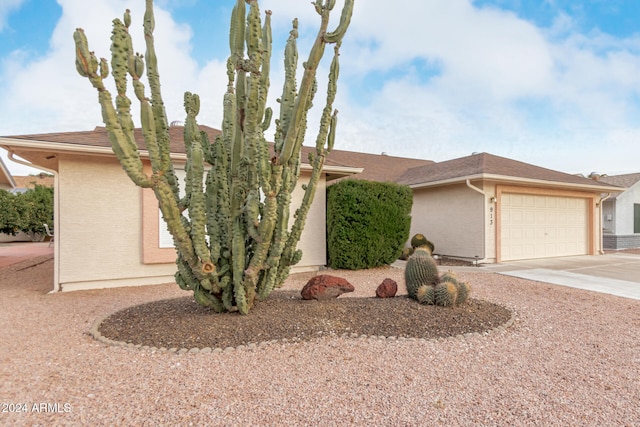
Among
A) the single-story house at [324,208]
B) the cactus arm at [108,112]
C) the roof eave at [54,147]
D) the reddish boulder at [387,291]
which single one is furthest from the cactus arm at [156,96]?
the single-story house at [324,208]

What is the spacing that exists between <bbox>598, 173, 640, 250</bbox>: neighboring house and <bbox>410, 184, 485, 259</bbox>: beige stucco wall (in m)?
10.0

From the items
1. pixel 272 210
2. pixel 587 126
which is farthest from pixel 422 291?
pixel 587 126

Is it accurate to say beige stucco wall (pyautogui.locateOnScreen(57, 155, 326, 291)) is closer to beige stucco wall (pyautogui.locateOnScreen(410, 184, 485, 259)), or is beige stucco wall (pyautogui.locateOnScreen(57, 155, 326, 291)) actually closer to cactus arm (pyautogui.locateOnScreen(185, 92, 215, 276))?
cactus arm (pyautogui.locateOnScreen(185, 92, 215, 276))

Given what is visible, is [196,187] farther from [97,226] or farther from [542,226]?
[542,226]

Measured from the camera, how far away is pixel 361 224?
30.1 ft

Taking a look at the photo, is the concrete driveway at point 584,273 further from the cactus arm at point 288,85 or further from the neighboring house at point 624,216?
the neighboring house at point 624,216

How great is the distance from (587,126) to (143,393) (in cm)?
1712

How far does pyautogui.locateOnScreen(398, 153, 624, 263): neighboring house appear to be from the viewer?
35.2ft

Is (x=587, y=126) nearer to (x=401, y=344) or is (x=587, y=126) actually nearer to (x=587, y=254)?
(x=587, y=254)

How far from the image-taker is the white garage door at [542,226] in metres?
11.2

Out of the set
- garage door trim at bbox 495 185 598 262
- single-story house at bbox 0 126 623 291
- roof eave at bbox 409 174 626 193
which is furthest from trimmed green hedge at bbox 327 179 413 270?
garage door trim at bbox 495 185 598 262

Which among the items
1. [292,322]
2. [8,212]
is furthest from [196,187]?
[8,212]

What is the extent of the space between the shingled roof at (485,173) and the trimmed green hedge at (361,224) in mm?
3076

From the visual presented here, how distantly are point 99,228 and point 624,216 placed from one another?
899 inches
